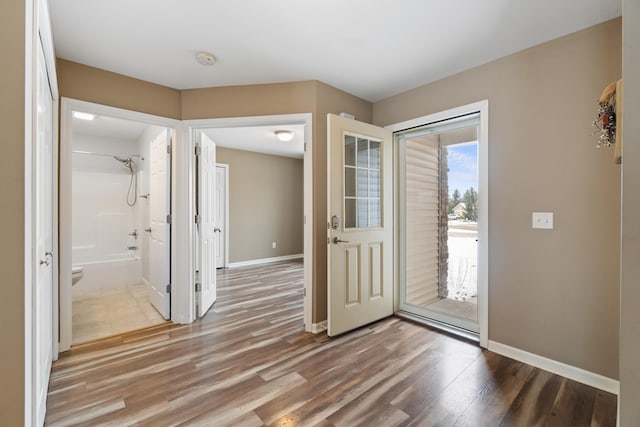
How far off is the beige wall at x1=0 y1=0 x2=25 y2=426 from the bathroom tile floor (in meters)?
1.93

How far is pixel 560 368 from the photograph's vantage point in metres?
2.00

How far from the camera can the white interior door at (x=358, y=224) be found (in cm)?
258

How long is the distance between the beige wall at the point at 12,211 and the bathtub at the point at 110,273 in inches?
154

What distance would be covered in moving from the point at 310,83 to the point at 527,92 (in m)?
1.80

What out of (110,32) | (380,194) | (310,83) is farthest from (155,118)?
(380,194)

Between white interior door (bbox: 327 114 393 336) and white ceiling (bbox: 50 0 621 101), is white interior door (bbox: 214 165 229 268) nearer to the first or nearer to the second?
white ceiling (bbox: 50 0 621 101)

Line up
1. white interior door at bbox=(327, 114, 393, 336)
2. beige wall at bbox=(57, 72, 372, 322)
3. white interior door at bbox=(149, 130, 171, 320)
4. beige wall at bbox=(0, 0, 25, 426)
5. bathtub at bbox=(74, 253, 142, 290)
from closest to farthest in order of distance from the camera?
1. beige wall at bbox=(0, 0, 25, 426)
2. white interior door at bbox=(327, 114, 393, 336)
3. beige wall at bbox=(57, 72, 372, 322)
4. white interior door at bbox=(149, 130, 171, 320)
5. bathtub at bbox=(74, 253, 142, 290)

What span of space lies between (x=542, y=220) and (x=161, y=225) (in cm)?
349

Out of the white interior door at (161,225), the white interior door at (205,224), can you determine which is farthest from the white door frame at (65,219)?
the white interior door at (205,224)

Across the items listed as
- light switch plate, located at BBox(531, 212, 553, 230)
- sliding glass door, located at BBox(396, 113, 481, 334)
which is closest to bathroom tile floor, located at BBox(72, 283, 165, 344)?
sliding glass door, located at BBox(396, 113, 481, 334)

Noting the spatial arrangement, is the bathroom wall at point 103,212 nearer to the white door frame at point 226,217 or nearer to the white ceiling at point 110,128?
the white ceiling at point 110,128

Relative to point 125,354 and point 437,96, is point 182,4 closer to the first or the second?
point 437,96

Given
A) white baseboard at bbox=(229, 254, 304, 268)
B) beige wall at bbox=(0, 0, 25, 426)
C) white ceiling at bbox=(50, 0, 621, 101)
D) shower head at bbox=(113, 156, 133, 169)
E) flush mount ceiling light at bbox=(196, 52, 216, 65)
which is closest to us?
beige wall at bbox=(0, 0, 25, 426)

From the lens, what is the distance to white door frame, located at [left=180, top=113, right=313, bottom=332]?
9.04ft
